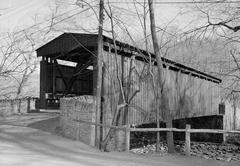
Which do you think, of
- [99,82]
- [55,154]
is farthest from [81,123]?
[55,154]

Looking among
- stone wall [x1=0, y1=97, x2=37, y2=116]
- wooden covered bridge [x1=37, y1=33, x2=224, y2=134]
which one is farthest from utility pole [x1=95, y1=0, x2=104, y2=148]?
stone wall [x1=0, y1=97, x2=37, y2=116]

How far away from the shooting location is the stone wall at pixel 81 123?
1071cm

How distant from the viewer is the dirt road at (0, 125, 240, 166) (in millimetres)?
6680

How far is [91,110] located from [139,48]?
4221 mm

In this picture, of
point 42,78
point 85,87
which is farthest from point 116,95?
point 85,87

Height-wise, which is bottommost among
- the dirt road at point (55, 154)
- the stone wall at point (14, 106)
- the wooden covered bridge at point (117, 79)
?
the dirt road at point (55, 154)

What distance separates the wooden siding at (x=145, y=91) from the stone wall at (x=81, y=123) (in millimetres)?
891

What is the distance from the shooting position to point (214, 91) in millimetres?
26062

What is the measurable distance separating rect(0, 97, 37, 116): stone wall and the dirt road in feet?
19.6

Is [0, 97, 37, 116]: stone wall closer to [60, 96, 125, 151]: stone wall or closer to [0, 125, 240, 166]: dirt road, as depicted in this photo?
[0, 125, 240, 166]: dirt road

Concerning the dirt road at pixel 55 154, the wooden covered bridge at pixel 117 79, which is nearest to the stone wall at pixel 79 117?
the dirt road at pixel 55 154

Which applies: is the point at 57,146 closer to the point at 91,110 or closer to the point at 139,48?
the point at 91,110

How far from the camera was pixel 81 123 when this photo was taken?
36.1 feet

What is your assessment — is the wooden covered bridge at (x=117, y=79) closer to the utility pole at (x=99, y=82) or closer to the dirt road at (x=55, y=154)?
the utility pole at (x=99, y=82)
